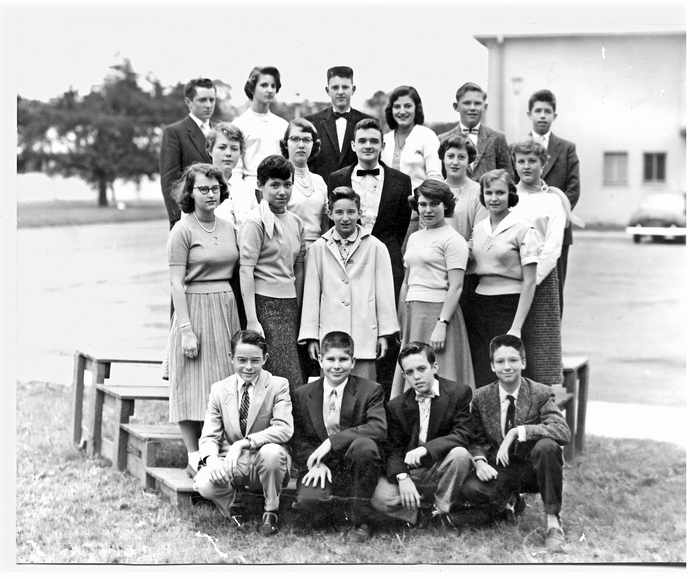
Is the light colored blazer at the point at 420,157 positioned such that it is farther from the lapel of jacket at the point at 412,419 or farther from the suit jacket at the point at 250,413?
the suit jacket at the point at 250,413

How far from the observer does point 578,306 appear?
1375cm

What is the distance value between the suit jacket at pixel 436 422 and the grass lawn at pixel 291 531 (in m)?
0.47

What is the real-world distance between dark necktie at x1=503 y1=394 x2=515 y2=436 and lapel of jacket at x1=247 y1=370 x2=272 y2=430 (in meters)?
1.23

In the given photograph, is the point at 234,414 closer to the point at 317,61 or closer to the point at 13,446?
the point at 13,446

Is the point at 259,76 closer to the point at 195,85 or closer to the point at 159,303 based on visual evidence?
the point at 195,85

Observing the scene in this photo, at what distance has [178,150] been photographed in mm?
6352

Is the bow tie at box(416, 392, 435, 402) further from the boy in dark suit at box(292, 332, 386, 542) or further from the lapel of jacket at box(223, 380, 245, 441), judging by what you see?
the lapel of jacket at box(223, 380, 245, 441)

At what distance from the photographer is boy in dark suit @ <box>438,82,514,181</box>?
617cm

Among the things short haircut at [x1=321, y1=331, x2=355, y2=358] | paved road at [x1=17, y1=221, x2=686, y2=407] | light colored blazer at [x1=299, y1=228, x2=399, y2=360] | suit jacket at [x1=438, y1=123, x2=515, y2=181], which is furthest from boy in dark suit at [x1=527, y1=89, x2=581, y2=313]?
paved road at [x1=17, y1=221, x2=686, y2=407]

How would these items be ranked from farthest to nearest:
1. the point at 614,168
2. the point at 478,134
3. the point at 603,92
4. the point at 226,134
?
the point at 614,168 → the point at 603,92 → the point at 478,134 → the point at 226,134

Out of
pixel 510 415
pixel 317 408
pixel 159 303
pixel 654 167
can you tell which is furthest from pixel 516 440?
pixel 159 303

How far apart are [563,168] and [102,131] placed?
251 inches

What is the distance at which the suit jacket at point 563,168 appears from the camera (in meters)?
6.57

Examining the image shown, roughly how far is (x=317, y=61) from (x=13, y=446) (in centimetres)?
291
